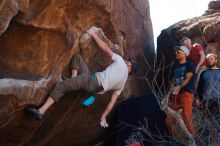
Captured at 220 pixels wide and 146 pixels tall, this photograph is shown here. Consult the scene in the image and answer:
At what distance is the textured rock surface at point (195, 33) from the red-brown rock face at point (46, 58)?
3486mm

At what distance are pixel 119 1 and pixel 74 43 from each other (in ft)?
8.08

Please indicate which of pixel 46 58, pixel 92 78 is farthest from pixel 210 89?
pixel 46 58

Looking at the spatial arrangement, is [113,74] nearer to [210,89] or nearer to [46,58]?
[46,58]

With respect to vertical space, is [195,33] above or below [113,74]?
below

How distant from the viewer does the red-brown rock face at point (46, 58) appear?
290 inches

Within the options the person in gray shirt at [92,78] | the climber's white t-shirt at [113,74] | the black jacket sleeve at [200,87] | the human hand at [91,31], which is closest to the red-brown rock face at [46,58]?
the human hand at [91,31]

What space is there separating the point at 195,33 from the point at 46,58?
6.49 m

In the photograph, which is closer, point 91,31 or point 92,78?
point 92,78

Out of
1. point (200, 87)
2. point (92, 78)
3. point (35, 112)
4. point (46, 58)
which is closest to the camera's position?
point (35, 112)

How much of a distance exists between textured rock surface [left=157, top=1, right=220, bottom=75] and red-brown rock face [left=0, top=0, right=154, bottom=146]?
3.49m

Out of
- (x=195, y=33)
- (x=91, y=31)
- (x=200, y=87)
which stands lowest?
(x=200, y=87)

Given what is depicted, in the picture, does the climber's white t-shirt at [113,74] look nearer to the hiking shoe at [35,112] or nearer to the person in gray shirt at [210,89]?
the hiking shoe at [35,112]

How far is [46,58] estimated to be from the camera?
8.09 m

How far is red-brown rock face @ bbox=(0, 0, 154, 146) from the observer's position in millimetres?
7371
